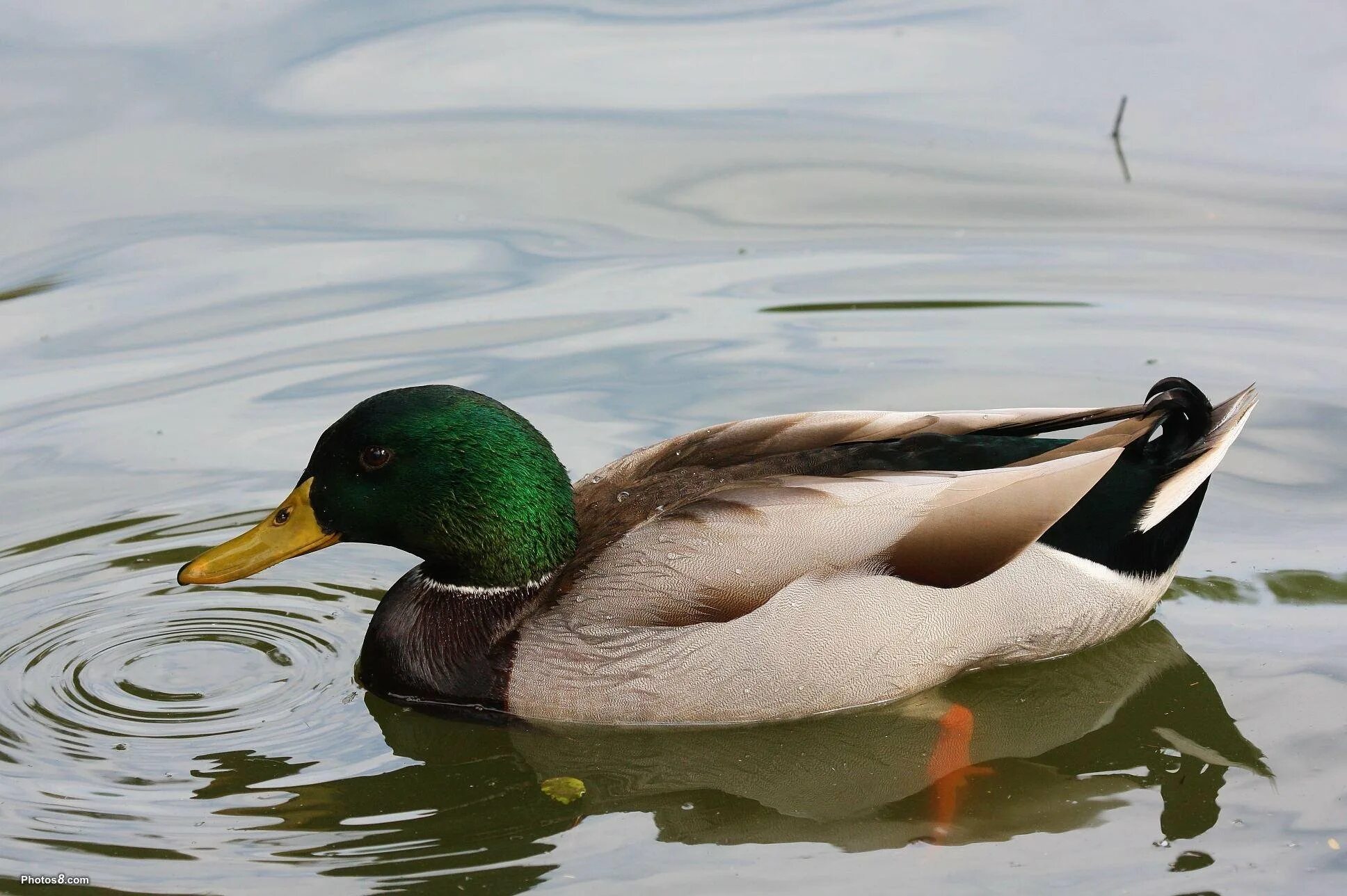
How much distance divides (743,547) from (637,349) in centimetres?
325

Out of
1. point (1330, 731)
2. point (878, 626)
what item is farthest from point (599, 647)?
point (1330, 731)

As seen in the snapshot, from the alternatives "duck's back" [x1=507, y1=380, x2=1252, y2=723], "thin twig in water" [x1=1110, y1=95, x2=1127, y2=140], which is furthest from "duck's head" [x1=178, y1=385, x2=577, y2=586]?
"thin twig in water" [x1=1110, y1=95, x2=1127, y2=140]

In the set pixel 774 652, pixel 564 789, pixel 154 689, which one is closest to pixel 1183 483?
pixel 774 652

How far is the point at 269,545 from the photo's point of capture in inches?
237

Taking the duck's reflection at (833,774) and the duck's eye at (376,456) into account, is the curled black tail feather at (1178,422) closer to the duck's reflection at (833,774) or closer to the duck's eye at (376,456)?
the duck's reflection at (833,774)

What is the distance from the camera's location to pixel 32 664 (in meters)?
6.37

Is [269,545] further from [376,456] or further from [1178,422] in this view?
[1178,422]

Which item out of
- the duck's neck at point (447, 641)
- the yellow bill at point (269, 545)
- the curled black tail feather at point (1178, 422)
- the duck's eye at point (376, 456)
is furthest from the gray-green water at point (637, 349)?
the duck's eye at point (376, 456)

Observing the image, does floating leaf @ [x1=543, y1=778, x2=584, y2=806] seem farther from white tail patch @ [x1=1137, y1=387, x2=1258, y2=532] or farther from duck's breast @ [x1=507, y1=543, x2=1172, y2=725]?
white tail patch @ [x1=1137, y1=387, x2=1258, y2=532]

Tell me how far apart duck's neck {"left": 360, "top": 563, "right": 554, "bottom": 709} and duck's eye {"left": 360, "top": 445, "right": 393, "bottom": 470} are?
47 cm

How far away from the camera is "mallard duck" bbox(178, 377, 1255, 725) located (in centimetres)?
583

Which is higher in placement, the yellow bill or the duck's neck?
the yellow bill

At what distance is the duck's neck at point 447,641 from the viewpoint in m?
6.04

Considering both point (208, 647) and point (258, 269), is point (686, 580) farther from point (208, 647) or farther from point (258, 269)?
point (258, 269)
